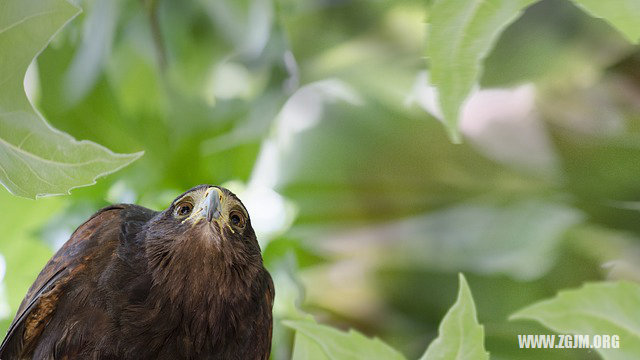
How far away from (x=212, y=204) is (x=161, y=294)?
6 cm

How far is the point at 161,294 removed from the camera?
362 millimetres

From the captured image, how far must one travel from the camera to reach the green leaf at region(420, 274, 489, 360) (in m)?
0.34

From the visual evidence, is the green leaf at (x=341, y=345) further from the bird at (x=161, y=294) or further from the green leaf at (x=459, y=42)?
the green leaf at (x=459, y=42)

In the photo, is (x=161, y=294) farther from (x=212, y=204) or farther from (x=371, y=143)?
(x=371, y=143)

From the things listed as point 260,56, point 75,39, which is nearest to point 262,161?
point 260,56

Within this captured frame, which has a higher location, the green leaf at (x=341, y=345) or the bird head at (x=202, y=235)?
the bird head at (x=202, y=235)

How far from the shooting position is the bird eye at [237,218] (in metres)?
0.37

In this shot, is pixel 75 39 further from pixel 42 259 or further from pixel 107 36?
pixel 42 259

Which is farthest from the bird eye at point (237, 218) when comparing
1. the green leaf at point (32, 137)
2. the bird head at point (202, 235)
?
the green leaf at point (32, 137)

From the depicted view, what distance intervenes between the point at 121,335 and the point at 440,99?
219 mm

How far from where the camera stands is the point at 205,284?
0.37 m

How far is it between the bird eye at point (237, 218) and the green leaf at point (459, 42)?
0.45 ft

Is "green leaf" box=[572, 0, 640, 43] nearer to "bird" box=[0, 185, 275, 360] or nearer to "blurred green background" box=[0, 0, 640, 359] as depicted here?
"bird" box=[0, 185, 275, 360]

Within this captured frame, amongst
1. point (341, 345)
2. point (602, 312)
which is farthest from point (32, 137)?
point (602, 312)
